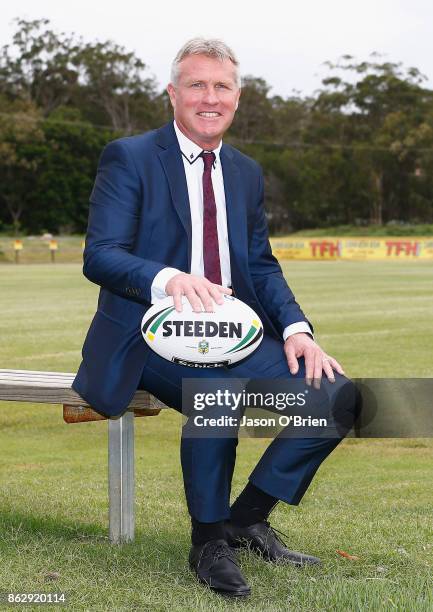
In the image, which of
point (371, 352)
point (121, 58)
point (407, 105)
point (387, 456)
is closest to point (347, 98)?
point (407, 105)

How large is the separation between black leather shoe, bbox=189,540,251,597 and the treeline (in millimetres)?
65526

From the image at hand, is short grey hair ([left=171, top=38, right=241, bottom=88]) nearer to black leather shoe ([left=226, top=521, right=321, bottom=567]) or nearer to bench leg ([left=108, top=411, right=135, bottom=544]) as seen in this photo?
bench leg ([left=108, top=411, right=135, bottom=544])

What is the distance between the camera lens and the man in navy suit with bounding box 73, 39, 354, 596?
3902 millimetres

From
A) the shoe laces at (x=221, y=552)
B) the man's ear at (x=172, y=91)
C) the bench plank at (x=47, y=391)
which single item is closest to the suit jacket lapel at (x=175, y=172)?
the man's ear at (x=172, y=91)

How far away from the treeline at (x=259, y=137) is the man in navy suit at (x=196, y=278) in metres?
65.0

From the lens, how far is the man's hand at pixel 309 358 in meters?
3.97

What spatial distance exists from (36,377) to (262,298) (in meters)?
1.11

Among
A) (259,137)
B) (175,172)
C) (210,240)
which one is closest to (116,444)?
(210,240)

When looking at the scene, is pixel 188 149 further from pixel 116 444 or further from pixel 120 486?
pixel 120 486

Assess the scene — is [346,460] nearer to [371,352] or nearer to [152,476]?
[152,476]

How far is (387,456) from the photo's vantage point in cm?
768

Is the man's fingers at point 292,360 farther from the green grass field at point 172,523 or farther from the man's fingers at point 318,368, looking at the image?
the green grass field at point 172,523

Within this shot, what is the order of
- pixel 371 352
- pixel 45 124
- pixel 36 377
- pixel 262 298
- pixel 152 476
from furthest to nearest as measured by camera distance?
pixel 45 124
pixel 371 352
pixel 152 476
pixel 36 377
pixel 262 298

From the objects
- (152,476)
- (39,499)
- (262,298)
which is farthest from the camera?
(152,476)
